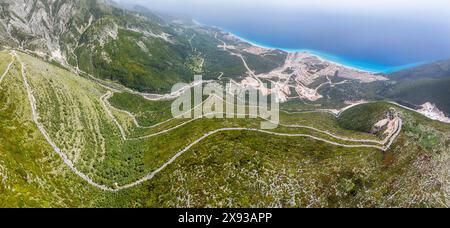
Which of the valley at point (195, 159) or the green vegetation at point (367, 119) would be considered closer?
the valley at point (195, 159)

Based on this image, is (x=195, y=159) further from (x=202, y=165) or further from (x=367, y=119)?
(x=367, y=119)

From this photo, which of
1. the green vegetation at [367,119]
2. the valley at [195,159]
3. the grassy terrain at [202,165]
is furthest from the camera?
the green vegetation at [367,119]

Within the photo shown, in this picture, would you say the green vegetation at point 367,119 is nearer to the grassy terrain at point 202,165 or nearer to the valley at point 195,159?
the valley at point 195,159

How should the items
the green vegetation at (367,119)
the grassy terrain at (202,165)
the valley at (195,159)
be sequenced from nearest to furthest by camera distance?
the grassy terrain at (202,165) → the valley at (195,159) → the green vegetation at (367,119)

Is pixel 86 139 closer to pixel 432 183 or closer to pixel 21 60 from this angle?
pixel 21 60

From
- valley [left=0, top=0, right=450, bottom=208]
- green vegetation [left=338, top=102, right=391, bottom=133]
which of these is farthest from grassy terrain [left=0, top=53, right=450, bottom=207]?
green vegetation [left=338, top=102, right=391, bottom=133]

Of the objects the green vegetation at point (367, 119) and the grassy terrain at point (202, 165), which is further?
the green vegetation at point (367, 119)

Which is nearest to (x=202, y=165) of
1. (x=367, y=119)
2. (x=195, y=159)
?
(x=195, y=159)

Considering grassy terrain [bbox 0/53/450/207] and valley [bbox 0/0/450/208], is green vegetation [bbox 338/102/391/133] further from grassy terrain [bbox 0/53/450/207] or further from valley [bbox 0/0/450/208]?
grassy terrain [bbox 0/53/450/207]

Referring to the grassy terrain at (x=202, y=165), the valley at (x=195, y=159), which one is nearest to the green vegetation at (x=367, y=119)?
the valley at (x=195, y=159)

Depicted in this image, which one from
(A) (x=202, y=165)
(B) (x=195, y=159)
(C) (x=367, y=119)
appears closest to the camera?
(A) (x=202, y=165)
